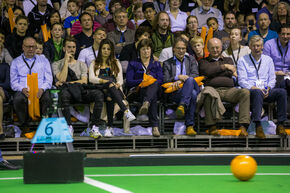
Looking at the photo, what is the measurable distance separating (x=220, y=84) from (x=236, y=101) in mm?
440

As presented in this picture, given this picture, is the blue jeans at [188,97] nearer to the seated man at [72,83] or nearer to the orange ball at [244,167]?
the seated man at [72,83]

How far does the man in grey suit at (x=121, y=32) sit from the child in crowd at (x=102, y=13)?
0.86 m

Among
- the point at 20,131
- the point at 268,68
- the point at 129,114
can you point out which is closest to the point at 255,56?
the point at 268,68

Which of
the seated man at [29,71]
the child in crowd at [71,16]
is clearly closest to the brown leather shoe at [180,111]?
the seated man at [29,71]

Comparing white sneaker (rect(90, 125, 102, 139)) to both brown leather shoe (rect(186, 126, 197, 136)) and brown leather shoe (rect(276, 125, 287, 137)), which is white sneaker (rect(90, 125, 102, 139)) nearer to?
brown leather shoe (rect(186, 126, 197, 136))

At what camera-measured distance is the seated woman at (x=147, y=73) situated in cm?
945

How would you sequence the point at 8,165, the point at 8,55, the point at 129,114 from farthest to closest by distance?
the point at 8,55, the point at 129,114, the point at 8,165

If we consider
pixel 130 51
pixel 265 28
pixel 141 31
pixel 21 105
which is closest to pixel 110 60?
pixel 130 51

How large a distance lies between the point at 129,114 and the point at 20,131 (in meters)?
2.12

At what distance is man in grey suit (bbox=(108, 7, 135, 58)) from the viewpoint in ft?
36.7

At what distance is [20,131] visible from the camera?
9.93m

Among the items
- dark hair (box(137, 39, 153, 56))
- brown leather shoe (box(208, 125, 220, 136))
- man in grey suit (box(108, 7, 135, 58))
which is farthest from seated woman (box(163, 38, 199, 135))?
man in grey suit (box(108, 7, 135, 58))

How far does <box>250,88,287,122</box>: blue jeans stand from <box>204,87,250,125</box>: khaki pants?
0.34 feet

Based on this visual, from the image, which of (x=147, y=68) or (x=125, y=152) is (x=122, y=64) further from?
(x=125, y=152)
